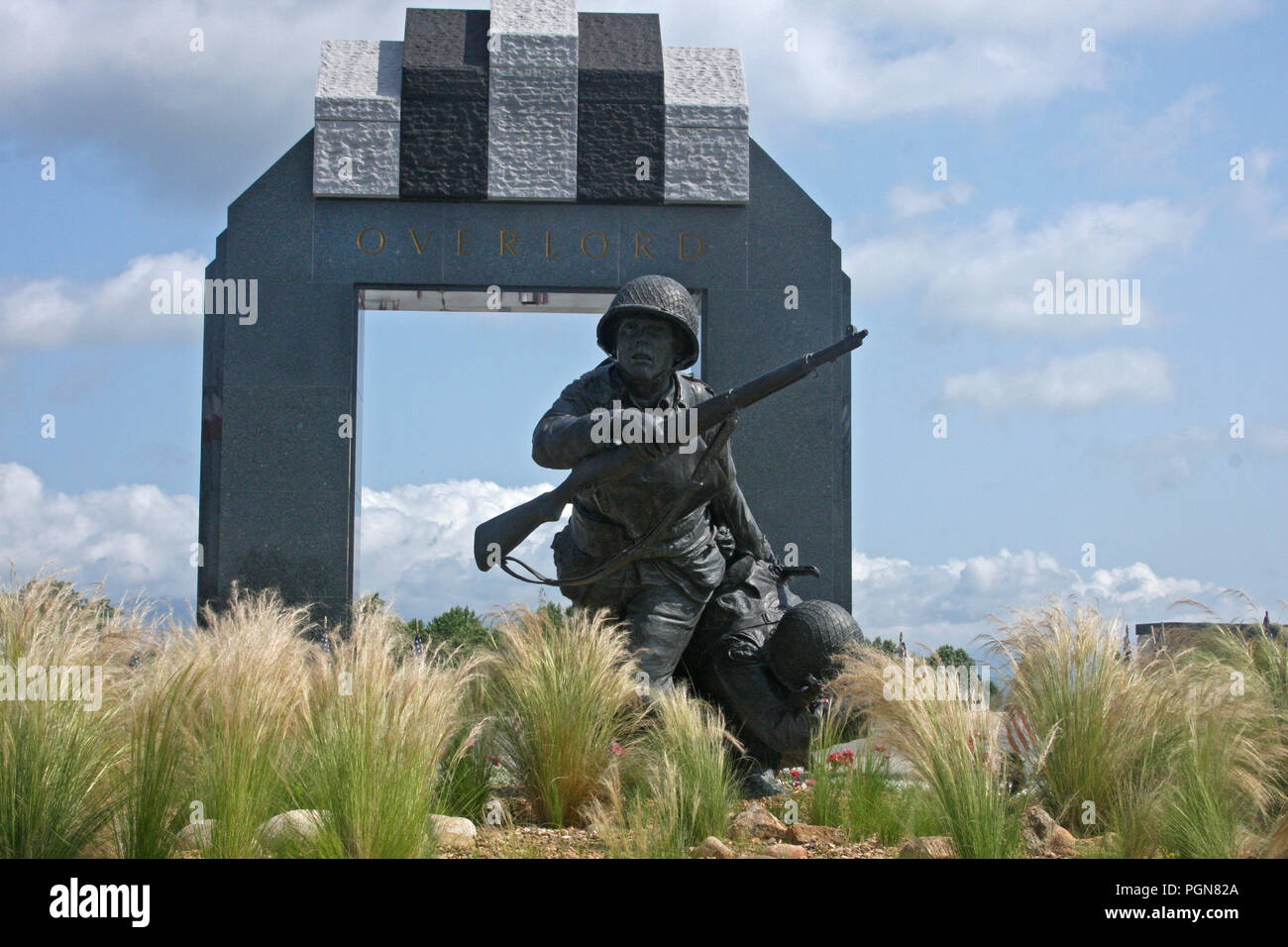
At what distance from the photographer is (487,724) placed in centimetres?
519

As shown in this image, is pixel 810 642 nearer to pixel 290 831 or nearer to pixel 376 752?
pixel 376 752

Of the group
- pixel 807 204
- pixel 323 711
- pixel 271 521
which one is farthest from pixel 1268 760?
pixel 271 521

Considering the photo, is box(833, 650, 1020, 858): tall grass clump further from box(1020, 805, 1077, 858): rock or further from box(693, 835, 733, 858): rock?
box(693, 835, 733, 858): rock

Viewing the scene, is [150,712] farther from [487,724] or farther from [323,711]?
[487,724]

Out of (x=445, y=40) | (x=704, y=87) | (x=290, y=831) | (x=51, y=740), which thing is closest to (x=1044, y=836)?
(x=290, y=831)

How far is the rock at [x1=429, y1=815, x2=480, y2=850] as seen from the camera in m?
4.07

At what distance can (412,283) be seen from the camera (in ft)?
37.8

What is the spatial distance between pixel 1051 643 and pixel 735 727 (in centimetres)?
168

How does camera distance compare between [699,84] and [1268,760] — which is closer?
[1268,760]

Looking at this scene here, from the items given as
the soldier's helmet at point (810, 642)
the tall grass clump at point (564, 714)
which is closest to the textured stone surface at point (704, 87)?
the soldier's helmet at point (810, 642)

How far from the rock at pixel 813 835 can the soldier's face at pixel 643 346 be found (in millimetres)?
2018
